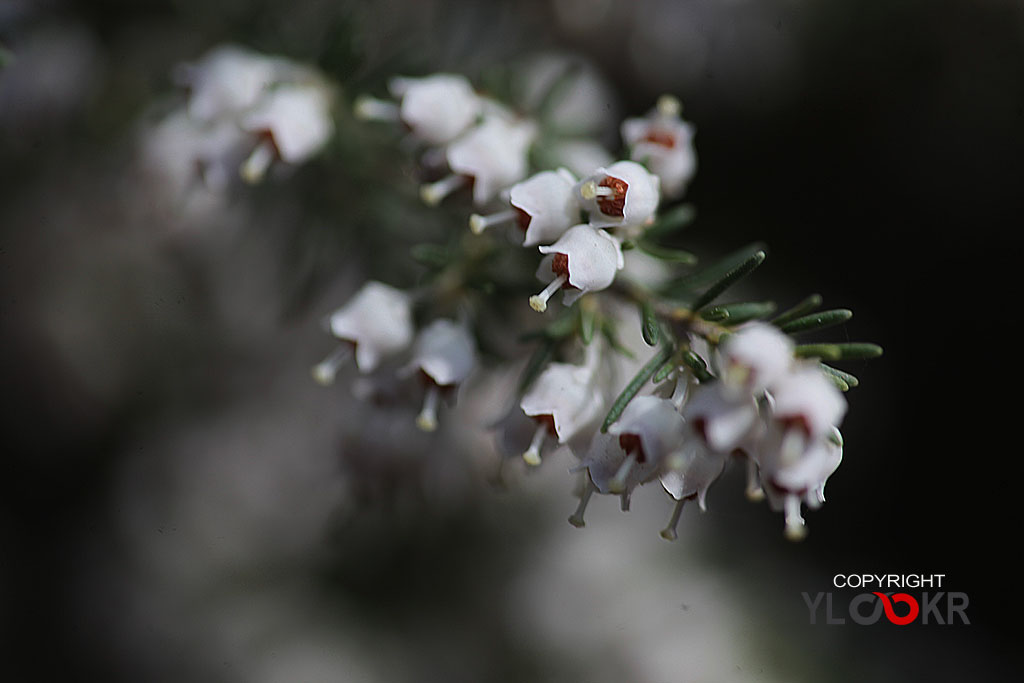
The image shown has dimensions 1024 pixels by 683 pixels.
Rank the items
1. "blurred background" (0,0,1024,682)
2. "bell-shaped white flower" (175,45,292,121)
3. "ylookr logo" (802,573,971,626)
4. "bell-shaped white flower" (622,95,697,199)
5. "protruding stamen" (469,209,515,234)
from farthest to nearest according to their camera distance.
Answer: "blurred background" (0,0,1024,682), "ylookr logo" (802,573,971,626), "bell-shaped white flower" (175,45,292,121), "bell-shaped white flower" (622,95,697,199), "protruding stamen" (469,209,515,234)

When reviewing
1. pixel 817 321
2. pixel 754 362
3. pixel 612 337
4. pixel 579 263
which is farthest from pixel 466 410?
pixel 754 362

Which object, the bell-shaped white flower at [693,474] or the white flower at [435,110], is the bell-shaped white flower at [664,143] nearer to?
the white flower at [435,110]

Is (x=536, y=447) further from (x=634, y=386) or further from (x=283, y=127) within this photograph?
(x=283, y=127)

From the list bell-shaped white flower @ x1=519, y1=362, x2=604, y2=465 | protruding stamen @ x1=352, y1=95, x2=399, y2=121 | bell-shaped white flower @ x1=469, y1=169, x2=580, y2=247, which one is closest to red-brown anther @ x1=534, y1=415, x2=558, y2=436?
bell-shaped white flower @ x1=519, y1=362, x2=604, y2=465

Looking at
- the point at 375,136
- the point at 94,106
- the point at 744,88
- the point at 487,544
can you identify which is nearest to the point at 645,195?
the point at 375,136

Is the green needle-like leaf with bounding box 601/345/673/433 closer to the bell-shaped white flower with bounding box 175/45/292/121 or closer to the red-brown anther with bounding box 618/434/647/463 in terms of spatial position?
the red-brown anther with bounding box 618/434/647/463

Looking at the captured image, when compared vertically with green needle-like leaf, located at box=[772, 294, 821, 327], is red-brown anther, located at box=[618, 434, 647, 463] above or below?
below

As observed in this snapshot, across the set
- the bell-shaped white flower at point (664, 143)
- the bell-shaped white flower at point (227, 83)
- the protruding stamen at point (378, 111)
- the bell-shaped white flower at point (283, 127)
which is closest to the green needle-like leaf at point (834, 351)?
the bell-shaped white flower at point (664, 143)

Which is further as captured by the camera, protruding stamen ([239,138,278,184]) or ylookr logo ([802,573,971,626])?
ylookr logo ([802,573,971,626])
